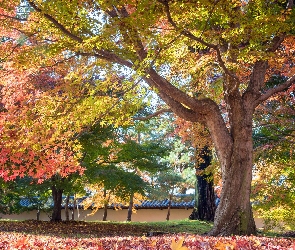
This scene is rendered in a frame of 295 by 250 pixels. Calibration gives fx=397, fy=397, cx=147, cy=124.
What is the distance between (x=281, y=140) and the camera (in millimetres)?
10555

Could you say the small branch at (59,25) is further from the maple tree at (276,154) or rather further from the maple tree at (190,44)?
the maple tree at (276,154)

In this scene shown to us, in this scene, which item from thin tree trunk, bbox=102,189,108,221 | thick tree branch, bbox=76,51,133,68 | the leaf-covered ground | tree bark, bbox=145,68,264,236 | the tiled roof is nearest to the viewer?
the leaf-covered ground

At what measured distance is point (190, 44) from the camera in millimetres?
7512

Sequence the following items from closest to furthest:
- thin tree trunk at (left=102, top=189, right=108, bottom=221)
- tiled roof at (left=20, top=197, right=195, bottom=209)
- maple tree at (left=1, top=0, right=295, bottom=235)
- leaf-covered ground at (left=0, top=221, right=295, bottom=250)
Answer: leaf-covered ground at (left=0, top=221, right=295, bottom=250), maple tree at (left=1, top=0, right=295, bottom=235), thin tree trunk at (left=102, top=189, right=108, bottom=221), tiled roof at (left=20, top=197, right=195, bottom=209)

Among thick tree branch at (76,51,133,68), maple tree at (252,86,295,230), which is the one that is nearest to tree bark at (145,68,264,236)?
thick tree branch at (76,51,133,68)

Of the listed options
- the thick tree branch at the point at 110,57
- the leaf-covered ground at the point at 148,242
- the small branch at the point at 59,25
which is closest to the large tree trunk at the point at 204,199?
the leaf-covered ground at the point at 148,242

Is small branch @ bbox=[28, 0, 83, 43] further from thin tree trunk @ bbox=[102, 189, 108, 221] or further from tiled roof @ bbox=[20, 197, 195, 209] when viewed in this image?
tiled roof @ bbox=[20, 197, 195, 209]

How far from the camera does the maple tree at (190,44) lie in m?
6.59

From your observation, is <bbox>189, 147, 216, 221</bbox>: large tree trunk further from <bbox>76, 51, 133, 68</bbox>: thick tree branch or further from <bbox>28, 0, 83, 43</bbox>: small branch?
<bbox>28, 0, 83, 43</bbox>: small branch

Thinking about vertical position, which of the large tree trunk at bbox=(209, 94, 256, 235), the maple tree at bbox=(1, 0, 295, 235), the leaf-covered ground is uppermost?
the maple tree at bbox=(1, 0, 295, 235)

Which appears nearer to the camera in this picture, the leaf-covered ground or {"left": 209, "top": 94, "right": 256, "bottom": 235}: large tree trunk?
the leaf-covered ground

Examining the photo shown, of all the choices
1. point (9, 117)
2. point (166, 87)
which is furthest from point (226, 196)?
point (9, 117)

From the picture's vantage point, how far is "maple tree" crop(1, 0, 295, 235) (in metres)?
6.59

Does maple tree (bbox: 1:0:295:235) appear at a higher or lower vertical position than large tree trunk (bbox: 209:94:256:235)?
higher
